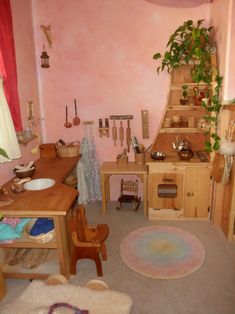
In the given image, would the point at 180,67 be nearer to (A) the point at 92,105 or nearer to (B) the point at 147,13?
(B) the point at 147,13

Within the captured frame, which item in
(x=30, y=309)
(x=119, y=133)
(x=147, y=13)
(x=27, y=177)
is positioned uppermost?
(x=147, y=13)

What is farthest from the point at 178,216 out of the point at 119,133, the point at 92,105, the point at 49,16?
the point at 49,16

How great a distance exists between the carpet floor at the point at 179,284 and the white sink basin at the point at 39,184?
0.83m

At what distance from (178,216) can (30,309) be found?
2050 millimetres

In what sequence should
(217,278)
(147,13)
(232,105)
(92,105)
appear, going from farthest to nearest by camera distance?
(92,105) < (147,13) < (232,105) < (217,278)

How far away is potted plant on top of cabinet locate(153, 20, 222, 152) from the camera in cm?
291

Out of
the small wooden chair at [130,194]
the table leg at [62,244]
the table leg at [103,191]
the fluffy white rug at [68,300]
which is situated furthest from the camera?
the small wooden chair at [130,194]

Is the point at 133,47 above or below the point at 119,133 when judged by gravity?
above

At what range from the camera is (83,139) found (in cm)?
367

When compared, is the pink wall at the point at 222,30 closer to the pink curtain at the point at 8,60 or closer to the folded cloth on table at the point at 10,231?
the pink curtain at the point at 8,60

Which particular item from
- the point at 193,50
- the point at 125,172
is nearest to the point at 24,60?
the point at 125,172

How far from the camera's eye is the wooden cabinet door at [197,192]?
10.4 feet

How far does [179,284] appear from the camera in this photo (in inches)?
88.5

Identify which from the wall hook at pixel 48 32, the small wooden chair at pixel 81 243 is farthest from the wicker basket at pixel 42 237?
the wall hook at pixel 48 32
